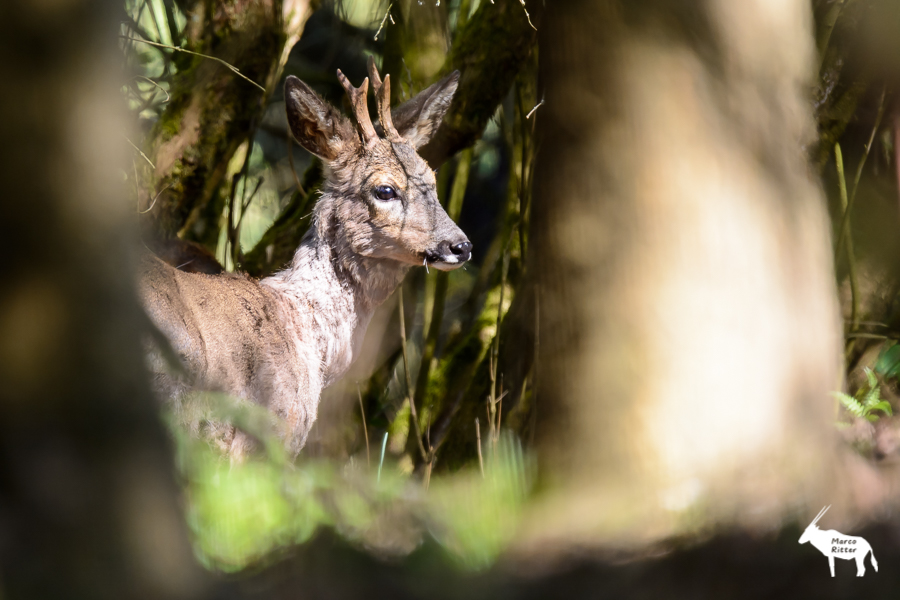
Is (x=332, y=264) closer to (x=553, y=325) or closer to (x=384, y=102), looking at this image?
(x=384, y=102)

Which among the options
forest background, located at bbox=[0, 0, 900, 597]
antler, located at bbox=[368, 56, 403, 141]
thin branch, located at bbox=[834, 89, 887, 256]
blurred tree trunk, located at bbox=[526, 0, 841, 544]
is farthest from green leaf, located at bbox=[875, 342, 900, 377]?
antler, located at bbox=[368, 56, 403, 141]

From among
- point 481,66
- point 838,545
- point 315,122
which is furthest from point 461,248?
point 838,545

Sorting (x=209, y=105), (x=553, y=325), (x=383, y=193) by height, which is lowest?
(x=553, y=325)

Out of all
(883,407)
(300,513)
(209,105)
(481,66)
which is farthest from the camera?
(209,105)

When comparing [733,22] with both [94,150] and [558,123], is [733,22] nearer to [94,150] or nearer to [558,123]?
[558,123]

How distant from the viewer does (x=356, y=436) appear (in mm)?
5383

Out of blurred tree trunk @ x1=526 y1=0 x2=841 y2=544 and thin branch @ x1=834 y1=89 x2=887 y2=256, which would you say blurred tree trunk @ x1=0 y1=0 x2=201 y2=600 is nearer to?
blurred tree trunk @ x1=526 y1=0 x2=841 y2=544

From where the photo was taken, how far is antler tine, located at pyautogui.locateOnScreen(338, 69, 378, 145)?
12.1 ft

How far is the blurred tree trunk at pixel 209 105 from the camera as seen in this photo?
451 cm

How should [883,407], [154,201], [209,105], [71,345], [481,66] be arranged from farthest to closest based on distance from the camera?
1. [209,105]
2. [481,66]
3. [154,201]
4. [883,407]
5. [71,345]

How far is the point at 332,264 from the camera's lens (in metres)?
3.73

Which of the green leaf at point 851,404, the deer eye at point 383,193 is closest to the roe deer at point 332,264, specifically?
the deer eye at point 383,193

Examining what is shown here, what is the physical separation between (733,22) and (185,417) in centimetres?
227

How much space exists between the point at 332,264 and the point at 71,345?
2487 millimetres
